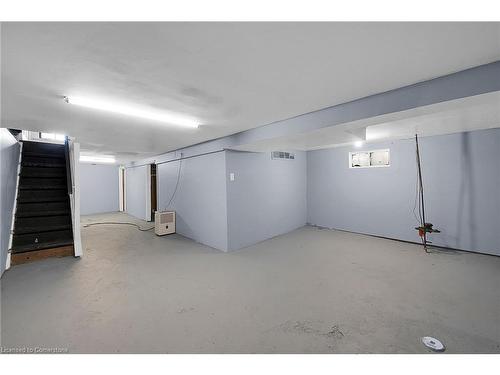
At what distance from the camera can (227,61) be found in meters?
1.52

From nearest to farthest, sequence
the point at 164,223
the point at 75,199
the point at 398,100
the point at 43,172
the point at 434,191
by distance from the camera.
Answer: the point at 398,100 → the point at 75,199 → the point at 434,191 → the point at 43,172 → the point at 164,223

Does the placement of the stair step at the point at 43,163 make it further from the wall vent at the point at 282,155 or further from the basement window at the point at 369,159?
the basement window at the point at 369,159

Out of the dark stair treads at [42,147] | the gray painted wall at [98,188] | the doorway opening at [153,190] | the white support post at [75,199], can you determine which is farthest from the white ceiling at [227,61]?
the gray painted wall at [98,188]

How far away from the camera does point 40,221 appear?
13.4 ft

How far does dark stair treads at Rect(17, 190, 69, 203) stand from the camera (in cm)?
412

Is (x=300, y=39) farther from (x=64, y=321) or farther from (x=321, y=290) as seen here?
(x=64, y=321)

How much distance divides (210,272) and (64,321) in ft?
5.49

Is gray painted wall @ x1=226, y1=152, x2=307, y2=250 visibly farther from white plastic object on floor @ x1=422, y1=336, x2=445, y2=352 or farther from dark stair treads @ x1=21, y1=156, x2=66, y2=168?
dark stair treads @ x1=21, y1=156, x2=66, y2=168

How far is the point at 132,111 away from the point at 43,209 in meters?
3.54

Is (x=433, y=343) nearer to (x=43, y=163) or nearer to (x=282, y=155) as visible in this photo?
(x=282, y=155)

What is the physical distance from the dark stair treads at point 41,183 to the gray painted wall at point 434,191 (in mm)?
6478

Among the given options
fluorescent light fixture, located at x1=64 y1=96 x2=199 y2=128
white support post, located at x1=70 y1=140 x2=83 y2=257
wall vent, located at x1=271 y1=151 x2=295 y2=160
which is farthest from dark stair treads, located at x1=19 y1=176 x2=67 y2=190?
wall vent, located at x1=271 y1=151 x2=295 y2=160

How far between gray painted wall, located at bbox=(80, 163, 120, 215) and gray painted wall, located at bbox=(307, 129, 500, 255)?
9.13 meters

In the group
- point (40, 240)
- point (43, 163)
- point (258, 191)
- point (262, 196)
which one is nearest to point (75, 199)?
point (40, 240)
